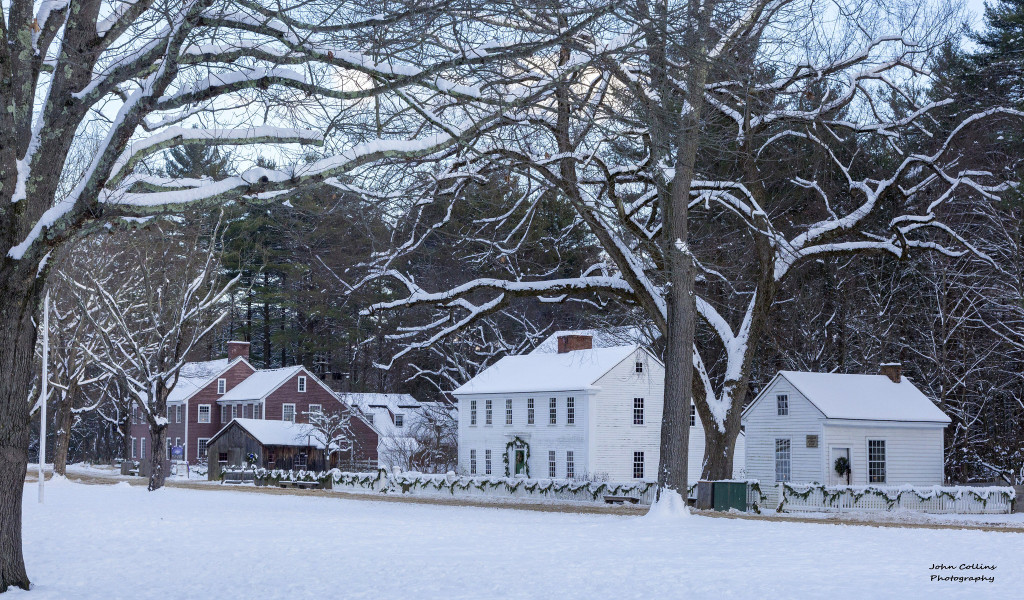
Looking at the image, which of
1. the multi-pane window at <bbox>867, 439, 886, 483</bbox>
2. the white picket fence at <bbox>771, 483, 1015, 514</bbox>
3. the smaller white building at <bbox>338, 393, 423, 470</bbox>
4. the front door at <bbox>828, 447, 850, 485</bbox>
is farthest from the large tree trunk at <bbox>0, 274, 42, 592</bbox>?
the smaller white building at <bbox>338, 393, 423, 470</bbox>

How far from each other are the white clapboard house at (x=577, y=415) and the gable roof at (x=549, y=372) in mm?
51

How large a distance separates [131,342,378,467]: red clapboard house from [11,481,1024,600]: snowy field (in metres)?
40.1

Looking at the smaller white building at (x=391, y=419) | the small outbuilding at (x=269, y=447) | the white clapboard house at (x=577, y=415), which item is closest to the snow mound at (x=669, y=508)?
the white clapboard house at (x=577, y=415)

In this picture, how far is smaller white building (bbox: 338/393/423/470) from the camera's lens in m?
56.0

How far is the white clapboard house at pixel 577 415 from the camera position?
44375 millimetres

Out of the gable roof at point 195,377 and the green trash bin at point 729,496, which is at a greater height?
the gable roof at point 195,377

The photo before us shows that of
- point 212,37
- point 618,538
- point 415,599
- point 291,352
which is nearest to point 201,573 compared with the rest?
point 415,599

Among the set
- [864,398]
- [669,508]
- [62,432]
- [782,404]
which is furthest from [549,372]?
[669,508]

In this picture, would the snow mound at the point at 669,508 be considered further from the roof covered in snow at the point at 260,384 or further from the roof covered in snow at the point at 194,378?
the roof covered in snow at the point at 194,378

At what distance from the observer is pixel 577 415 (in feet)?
147

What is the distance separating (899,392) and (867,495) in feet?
22.8

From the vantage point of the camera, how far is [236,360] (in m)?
67.9

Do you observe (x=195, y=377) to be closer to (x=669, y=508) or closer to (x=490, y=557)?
(x=669, y=508)

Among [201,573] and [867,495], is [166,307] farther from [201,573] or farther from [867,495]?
[201,573]
